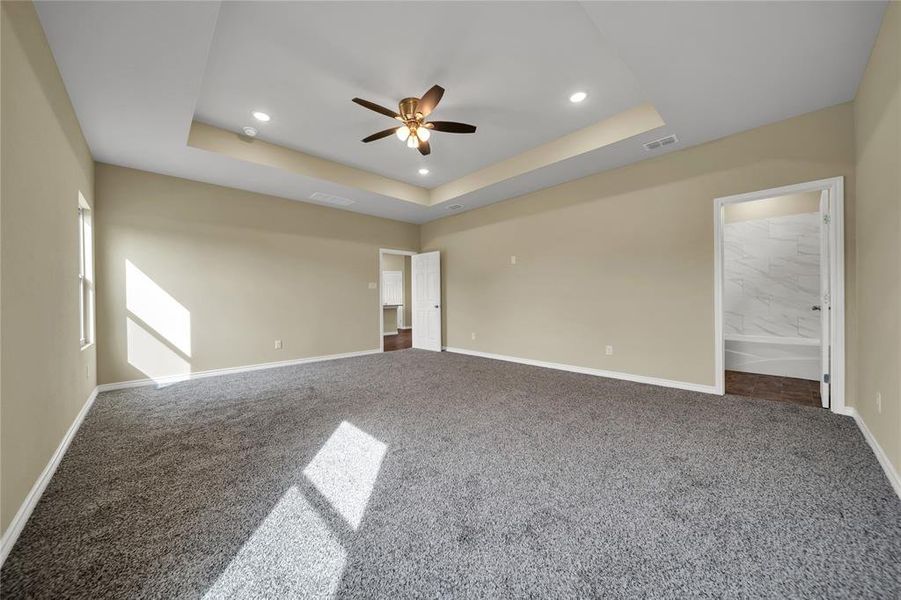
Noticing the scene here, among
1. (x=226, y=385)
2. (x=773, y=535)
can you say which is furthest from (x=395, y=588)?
(x=226, y=385)

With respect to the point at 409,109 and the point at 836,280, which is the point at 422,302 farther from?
the point at 836,280

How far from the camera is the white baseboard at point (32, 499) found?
1.35m

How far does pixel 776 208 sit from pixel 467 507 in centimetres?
604

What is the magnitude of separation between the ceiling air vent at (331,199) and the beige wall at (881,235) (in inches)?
213

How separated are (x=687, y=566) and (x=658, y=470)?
779mm

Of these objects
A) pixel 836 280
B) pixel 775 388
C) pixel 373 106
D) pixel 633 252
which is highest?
pixel 373 106

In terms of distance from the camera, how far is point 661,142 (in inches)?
136

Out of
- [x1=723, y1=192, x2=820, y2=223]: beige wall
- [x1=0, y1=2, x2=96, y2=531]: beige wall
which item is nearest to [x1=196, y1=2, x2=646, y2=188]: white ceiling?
[x1=0, y1=2, x2=96, y2=531]: beige wall

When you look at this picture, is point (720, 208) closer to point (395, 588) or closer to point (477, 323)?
point (477, 323)

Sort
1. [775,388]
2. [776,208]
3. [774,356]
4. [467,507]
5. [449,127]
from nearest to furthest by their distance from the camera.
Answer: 1. [467,507]
2. [449,127]
3. [775,388]
4. [774,356]
5. [776,208]

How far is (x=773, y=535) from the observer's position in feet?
4.63

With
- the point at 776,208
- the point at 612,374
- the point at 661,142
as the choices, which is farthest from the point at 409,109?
the point at 776,208

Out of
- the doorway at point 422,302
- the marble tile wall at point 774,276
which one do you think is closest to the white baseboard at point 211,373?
the doorway at point 422,302

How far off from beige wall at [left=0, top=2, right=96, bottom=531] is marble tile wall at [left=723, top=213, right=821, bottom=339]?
7.26 m
